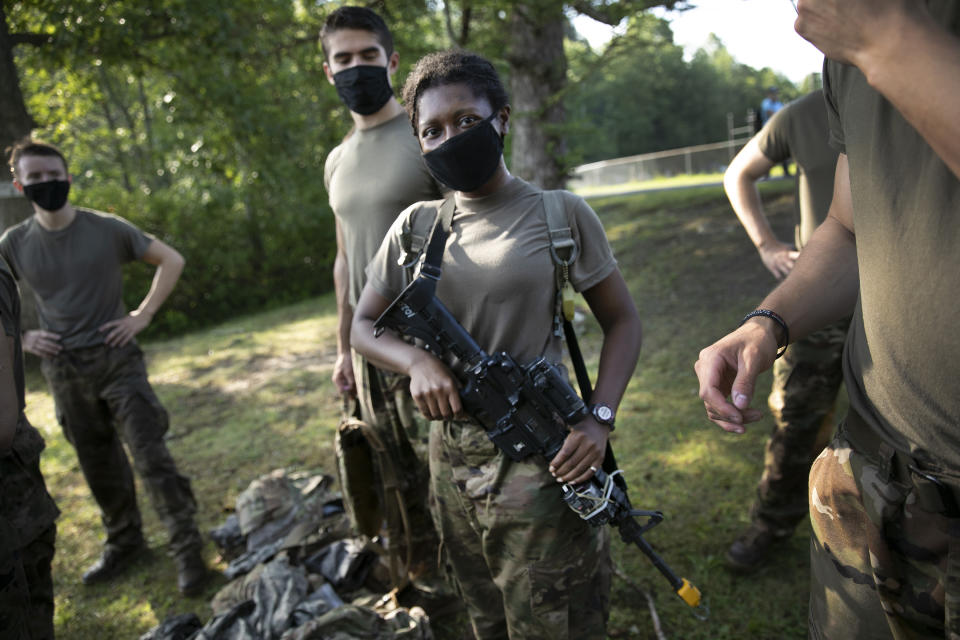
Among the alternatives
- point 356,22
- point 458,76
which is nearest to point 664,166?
point 356,22

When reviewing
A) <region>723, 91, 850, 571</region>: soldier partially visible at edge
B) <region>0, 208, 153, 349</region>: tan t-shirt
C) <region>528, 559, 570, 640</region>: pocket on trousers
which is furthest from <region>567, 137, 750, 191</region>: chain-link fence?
<region>528, 559, 570, 640</region>: pocket on trousers

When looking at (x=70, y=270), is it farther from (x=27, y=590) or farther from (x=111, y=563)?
(x=27, y=590)

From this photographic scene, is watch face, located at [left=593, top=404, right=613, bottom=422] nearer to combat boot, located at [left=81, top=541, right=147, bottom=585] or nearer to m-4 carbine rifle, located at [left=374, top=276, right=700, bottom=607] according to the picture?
m-4 carbine rifle, located at [left=374, top=276, right=700, bottom=607]

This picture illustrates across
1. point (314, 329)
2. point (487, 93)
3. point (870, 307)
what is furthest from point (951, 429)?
point (314, 329)

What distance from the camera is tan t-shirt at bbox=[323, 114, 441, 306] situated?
256 centimetres

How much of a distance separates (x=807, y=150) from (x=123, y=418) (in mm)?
3798

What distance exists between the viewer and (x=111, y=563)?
3.73 m

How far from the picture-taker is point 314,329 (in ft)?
31.0

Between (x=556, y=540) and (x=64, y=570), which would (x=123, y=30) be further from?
(x=556, y=540)

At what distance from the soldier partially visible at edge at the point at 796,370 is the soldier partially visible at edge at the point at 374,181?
5.36 ft

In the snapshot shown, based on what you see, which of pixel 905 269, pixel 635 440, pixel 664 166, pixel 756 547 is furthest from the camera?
pixel 664 166

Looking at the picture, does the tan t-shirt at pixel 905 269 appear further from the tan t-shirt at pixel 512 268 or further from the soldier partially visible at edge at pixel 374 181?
the soldier partially visible at edge at pixel 374 181

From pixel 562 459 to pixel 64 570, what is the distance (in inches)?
143

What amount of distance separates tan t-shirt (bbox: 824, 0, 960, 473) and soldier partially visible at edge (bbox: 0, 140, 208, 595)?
11.5 ft
